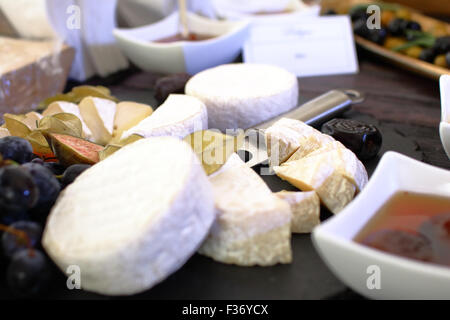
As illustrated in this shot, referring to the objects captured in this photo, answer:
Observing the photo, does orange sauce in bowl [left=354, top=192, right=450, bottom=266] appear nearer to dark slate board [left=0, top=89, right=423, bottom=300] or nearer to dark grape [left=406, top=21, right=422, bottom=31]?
dark slate board [left=0, top=89, right=423, bottom=300]

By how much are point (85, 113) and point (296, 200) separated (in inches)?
27.3

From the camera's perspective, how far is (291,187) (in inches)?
42.0

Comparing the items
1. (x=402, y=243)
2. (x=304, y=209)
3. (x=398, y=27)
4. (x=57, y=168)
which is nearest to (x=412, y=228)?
(x=402, y=243)

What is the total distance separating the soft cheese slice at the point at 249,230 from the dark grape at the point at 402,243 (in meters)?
0.15

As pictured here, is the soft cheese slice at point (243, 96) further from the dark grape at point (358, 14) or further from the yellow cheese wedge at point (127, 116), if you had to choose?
the dark grape at point (358, 14)

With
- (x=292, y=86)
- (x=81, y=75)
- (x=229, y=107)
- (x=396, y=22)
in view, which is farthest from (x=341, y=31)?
(x=81, y=75)

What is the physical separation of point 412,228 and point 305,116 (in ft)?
1.88

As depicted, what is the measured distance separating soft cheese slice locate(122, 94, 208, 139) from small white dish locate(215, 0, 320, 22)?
3.07 ft

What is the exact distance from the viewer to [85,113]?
1.29m

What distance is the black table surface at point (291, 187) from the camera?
0.79 meters

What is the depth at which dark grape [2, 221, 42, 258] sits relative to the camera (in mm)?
752

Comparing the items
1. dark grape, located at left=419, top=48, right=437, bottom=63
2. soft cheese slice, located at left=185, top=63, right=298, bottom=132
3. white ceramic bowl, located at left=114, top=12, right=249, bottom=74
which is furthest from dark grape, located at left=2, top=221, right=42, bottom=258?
dark grape, located at left=419, top=48, right=437, bottom=63

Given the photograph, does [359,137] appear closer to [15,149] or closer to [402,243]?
[402,243]

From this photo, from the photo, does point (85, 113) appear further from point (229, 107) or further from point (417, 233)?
point (417, 233)
